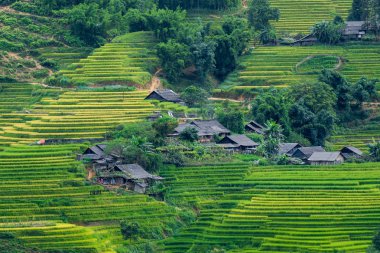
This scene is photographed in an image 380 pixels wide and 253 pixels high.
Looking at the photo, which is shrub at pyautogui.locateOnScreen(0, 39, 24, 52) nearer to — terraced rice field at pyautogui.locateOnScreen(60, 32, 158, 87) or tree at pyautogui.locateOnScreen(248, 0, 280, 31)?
terraced rice field at pyautogui.locateOnScreen(60, 32, 158, 87)

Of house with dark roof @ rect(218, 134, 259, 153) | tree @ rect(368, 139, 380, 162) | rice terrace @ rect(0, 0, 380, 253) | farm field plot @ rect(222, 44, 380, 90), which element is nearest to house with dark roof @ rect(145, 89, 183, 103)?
rice terrace @ rect(0, 0, 380, 253)

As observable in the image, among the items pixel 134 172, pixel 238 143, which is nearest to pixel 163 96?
pixel 238 143

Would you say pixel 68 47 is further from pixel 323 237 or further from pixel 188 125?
pixel 323 237

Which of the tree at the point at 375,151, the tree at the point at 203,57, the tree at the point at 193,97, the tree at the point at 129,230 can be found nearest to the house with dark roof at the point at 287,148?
the tree at the point at 375,151

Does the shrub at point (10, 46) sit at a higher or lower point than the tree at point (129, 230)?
higher

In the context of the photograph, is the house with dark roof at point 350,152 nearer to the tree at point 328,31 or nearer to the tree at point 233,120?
the tree at point 233,120
